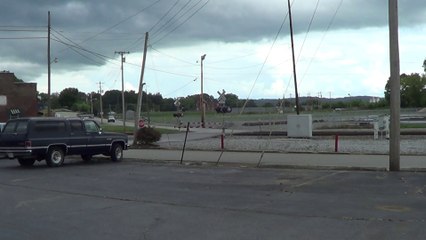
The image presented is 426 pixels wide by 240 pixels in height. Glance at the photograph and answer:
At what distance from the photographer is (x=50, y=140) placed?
20781 mm

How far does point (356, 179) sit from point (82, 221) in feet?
28.3

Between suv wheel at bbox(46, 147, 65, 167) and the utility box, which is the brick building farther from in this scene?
suv wheel at bbox(46, 147, 65, 167)

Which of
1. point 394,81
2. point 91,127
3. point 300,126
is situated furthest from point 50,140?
point 300,126

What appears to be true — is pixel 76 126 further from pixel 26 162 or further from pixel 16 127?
pixel 26 162

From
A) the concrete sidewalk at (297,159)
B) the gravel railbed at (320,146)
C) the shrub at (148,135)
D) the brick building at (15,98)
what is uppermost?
the brick building at (15,98)

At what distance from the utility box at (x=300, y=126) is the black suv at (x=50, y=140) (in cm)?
1804

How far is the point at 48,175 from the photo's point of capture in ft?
58.2

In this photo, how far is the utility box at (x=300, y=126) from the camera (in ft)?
123

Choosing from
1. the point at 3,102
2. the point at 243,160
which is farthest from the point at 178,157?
the point at 3,102

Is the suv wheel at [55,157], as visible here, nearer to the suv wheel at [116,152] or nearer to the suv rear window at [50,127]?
the suv rear window at [50,127]

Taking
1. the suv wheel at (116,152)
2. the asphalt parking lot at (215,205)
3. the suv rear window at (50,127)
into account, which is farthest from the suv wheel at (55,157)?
the suv wheel at (116,152)

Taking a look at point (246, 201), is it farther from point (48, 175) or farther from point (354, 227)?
point (48, 175)

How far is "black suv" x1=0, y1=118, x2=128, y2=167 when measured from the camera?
797 inches

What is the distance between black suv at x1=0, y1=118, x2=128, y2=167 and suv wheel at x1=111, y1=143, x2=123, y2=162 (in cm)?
34
